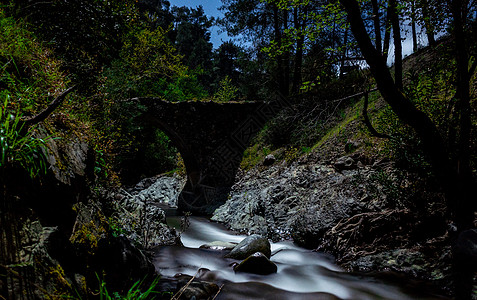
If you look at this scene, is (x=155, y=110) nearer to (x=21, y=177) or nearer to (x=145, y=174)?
(x=145, y=174)

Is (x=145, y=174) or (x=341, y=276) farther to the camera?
(x=145, y=174)

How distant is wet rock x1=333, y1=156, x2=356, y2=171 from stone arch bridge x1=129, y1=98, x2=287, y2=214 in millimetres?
7061

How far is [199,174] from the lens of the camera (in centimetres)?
1431

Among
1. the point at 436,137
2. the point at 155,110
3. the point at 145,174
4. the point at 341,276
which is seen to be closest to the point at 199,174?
the point at 155,110

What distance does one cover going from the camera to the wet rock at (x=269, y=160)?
10152 millimetres

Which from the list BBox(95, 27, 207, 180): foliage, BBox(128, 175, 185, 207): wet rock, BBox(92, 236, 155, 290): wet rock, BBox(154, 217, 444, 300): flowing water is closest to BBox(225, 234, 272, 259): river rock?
BBox(154, 217, 444, 300): flowing water

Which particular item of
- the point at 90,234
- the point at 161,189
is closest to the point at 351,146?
the point at 90,234

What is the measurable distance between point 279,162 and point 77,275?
8342 mm

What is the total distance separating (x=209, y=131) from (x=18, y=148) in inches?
486

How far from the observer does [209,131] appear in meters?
13.9

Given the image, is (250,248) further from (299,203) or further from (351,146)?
(351,146)

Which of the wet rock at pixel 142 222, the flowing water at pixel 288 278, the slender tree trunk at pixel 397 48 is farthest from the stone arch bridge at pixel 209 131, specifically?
the flowing water at pixel 288 278

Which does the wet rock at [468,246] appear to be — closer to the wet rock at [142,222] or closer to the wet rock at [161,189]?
the wet rock at [142,222]

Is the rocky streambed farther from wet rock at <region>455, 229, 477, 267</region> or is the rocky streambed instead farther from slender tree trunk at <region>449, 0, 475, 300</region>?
wet rock at <region>455, 229, 477, 267</region>
